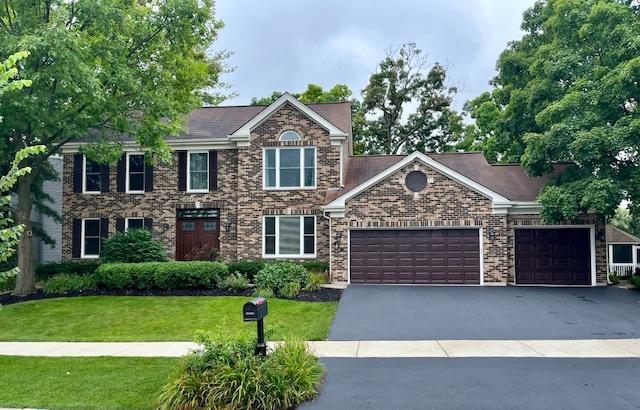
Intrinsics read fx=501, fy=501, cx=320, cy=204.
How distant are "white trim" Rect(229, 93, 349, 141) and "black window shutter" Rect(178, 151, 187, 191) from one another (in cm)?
256

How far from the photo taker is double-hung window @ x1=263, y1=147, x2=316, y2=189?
66.5 feet

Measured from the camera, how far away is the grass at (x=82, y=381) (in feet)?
22.5

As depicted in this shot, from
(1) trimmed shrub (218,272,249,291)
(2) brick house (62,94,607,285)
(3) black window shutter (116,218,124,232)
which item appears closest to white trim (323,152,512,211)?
(2) brick house (62,94,607,285)

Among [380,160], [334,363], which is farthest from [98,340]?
[380,160]

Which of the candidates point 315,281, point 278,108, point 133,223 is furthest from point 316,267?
point 133,223

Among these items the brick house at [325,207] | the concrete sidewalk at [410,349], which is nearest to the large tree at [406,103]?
the brick house at [325,207]

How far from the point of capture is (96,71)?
16109 millimetres

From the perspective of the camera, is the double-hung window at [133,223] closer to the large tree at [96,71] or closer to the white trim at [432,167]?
the large tree at [96,71]

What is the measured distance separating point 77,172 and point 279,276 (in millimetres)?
11578

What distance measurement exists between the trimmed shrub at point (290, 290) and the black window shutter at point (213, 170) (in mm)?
7150

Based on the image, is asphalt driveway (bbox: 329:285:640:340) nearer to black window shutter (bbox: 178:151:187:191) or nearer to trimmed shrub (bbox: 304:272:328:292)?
trimmed shrub (bbox: 304:272:328:292)

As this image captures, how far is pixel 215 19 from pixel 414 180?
9.16 m

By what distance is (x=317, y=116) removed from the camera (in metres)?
20.0

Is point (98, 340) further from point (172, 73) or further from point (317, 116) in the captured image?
point (317, 116)
